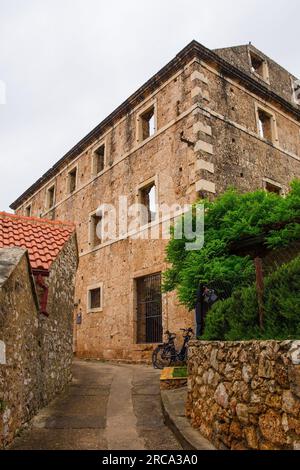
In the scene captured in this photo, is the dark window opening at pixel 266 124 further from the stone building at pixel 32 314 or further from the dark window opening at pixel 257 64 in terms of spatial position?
the stone building at pixel 32 314

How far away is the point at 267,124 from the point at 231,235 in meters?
8.50

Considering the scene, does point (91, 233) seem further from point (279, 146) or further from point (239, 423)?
point (239, 423)

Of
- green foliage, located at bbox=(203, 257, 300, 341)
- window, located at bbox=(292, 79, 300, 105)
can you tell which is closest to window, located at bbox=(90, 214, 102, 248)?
window, located at bbox=(292, 79, 300, 105)

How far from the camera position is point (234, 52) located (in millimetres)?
13617

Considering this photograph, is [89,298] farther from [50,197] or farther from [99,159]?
[50,197]

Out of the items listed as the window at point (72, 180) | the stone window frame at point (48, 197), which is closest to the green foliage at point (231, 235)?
the window at point (72, 180)

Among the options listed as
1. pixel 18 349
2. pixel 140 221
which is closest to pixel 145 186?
pixel 140 221

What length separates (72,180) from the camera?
17.6m

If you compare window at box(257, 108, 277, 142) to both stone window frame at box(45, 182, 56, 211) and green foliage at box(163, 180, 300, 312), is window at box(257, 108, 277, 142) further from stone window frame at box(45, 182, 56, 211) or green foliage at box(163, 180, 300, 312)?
stone window frame at box(45, 182, 56, 211)

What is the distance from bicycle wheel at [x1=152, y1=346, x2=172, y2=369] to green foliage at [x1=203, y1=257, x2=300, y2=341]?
215 inches

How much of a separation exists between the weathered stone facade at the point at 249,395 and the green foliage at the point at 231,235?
7.97 ft

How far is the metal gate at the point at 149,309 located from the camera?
37.3ft

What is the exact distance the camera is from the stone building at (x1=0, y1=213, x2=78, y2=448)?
13.2 feet

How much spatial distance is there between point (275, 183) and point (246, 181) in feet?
5.24
